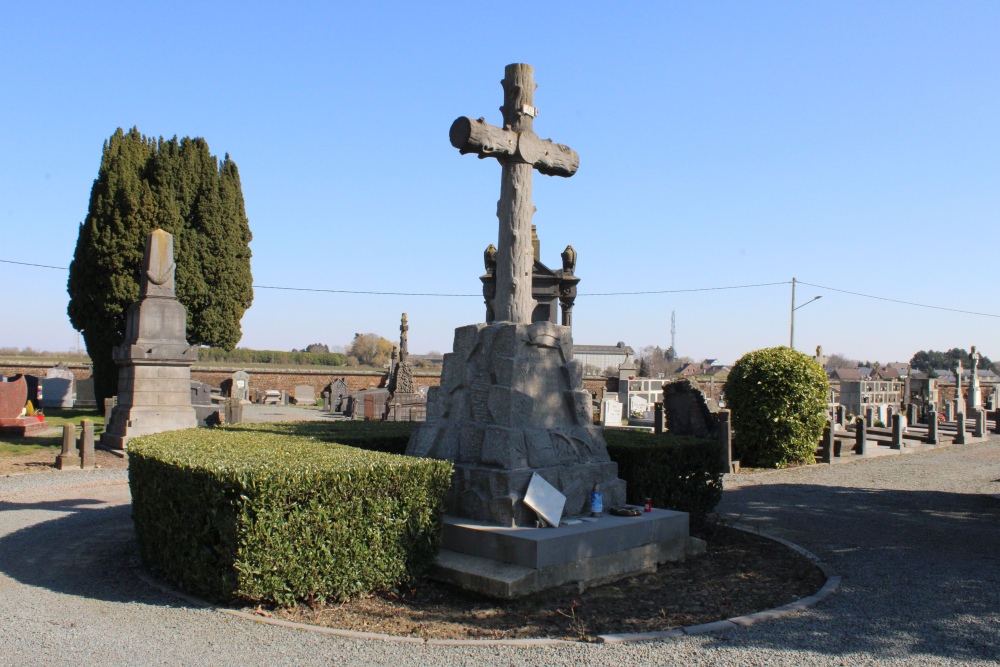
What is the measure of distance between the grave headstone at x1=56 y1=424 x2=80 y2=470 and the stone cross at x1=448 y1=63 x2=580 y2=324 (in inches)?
377

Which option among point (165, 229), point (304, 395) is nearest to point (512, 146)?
point (165, 229)

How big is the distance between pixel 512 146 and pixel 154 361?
34.6 ft

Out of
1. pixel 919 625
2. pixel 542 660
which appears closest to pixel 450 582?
pixel 542 660

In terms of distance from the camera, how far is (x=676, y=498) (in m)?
8.09

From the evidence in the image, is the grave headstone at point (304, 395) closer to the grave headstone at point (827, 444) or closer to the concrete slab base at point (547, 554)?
the grave headstone at point (827, 444)

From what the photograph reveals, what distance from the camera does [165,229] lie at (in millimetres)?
24609

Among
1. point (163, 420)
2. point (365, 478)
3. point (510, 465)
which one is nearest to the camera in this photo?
point (365, 478)

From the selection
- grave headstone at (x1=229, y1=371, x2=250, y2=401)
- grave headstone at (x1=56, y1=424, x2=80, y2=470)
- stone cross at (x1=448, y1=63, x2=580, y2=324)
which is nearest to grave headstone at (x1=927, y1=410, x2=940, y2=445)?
stone cross at (x1=448, y1=63, x2=580, y2=324)

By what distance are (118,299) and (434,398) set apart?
1996 centimetres

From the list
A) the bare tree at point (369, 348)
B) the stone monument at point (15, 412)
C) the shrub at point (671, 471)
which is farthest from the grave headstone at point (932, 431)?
the bare tree at point (369, 348)

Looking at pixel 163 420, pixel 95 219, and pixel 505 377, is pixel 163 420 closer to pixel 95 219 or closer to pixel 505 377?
pixel 505 377

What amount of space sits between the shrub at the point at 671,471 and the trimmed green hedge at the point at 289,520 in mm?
2670

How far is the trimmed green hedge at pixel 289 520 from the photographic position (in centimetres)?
499

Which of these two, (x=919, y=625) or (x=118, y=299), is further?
(x=118, y=299)
